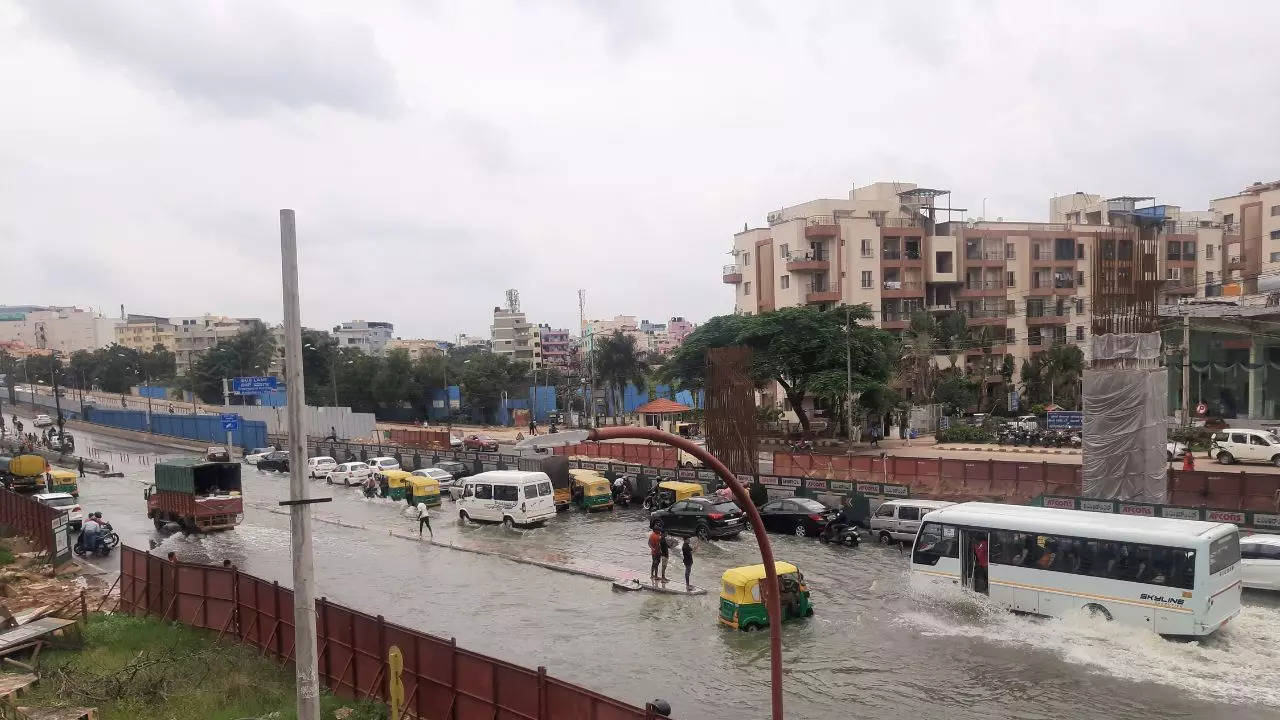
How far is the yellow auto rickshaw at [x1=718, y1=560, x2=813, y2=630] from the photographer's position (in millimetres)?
17688

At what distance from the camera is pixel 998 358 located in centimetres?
7212

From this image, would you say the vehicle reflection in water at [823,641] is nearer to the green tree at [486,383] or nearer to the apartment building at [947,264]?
the apartment building at [947,264]

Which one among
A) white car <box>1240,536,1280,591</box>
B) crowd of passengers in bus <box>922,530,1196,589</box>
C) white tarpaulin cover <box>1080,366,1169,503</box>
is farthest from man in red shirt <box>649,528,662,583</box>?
white tarpaulin cover <box>1080,366,1169,503</box>

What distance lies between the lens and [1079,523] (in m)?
17.0

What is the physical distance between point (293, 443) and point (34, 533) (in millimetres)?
25345

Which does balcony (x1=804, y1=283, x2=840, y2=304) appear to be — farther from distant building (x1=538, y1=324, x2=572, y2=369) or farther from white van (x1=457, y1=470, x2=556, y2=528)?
distant building (x1=538, y1=324, x2=572, y2=369)

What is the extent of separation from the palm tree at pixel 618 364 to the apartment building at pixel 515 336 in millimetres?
68547

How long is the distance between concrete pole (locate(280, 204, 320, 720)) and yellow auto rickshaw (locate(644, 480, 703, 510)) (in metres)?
22.0

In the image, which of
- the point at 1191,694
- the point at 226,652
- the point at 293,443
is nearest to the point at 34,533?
the point at 226,652

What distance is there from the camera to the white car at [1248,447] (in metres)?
35.5

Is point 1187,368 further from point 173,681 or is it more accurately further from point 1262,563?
point 173,681

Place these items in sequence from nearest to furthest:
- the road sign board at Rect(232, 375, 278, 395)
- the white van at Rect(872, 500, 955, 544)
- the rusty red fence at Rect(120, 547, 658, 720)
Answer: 1. the rusty red fence at Rect(120, 547, 658, 720)
2. the white van at Rect(872, 500, 955, 544)
3. the road sign board at Rect(232, 375, 278, 395)

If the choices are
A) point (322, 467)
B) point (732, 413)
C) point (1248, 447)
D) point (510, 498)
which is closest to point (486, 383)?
point (322, 467)

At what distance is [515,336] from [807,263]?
99917 millimetres
